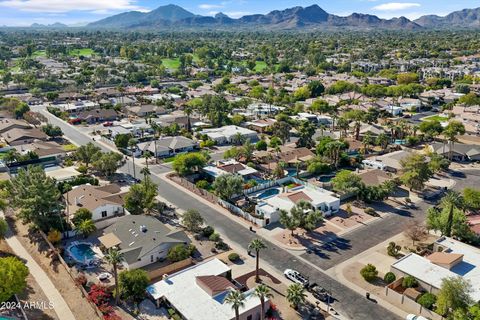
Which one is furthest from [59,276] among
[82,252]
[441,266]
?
[441,266]

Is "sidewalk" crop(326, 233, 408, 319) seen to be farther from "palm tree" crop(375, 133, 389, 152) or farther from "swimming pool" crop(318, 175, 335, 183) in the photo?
"palm tree" crop(375, 133, 389, 152)

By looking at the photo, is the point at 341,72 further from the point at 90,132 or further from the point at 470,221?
the point at 470,221

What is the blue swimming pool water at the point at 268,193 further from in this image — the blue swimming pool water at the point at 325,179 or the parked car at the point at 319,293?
the parked car at the point at 319,293

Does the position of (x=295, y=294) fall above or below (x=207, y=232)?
above

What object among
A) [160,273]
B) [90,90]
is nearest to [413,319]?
[160,273]

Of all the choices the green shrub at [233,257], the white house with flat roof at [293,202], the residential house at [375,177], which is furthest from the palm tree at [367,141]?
the green shrub at [233,257]

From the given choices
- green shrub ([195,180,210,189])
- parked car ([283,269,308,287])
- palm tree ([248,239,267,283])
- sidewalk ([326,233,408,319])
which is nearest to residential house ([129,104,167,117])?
green shrub ([195,180,210,189])

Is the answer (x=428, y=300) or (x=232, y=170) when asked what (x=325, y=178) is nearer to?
(x=232, y=170)
